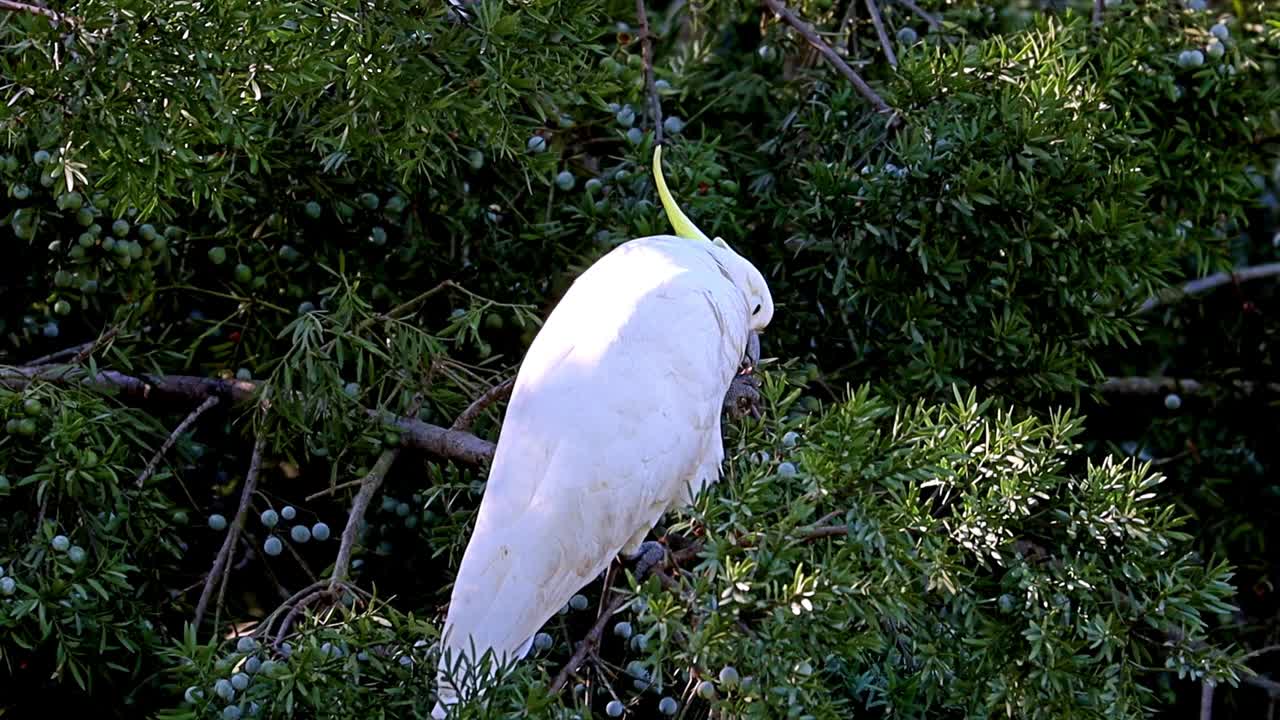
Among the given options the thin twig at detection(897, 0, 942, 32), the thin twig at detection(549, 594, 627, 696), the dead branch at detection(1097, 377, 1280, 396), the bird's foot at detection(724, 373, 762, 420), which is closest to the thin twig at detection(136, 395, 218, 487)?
the thin twig at detection(549, 594, 627, 696)

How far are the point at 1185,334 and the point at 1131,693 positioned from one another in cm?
158

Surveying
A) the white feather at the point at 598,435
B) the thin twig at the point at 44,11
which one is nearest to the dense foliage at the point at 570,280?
the thin twig at the point at 44,11

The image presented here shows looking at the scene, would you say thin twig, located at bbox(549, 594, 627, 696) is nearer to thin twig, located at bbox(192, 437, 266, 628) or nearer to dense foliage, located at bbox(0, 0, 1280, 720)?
dense foliage, located at bbox(0, 0, 1280, 720)

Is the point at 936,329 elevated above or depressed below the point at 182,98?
below

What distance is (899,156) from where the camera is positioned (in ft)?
8.06

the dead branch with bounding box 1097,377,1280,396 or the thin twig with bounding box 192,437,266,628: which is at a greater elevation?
the thin twig with bounding box 192,437,266,628

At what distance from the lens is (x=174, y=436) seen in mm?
2264

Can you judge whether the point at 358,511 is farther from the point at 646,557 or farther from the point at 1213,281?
the point at 1213,281

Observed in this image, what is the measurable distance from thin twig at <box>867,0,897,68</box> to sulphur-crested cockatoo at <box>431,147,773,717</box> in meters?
0.68

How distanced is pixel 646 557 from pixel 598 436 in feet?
1.14

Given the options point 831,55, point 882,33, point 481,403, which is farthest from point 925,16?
point 481,403

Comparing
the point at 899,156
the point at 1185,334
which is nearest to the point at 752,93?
the point at 899,156

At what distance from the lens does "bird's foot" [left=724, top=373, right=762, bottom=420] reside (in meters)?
2.30

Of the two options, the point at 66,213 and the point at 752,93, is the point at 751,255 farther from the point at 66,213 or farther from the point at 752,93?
the point at 66,213
